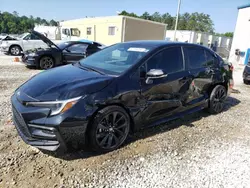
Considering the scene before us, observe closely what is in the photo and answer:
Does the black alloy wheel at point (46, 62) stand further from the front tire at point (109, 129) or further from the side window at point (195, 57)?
the front tire at point (109, 129)

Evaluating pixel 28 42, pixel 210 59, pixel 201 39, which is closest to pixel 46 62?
pixel 28 42

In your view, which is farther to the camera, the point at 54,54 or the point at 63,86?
→ the point at 54,54

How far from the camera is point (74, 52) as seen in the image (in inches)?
366

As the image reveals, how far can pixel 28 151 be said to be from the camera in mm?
2850

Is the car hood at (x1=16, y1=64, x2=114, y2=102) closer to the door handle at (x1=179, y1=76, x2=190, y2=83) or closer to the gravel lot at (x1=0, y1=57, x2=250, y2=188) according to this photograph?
the gravel lot at (x1=0, y1=57, x2=250, y2=188)

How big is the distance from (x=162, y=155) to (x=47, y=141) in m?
1.62

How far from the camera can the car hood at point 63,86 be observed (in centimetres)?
251

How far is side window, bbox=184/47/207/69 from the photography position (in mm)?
3885

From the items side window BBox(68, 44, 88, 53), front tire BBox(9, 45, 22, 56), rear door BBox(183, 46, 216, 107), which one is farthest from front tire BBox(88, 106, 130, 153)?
front tire BBox(9, 45, 22, 56)

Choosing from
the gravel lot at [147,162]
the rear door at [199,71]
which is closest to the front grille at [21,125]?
the gravel lot at [147,162]

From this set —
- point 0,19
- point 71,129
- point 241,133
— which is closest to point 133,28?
point 241,133

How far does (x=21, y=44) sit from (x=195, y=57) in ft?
41.7

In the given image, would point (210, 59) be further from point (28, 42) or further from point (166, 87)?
point (28, 42)

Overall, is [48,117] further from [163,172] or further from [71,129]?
[163,172]
